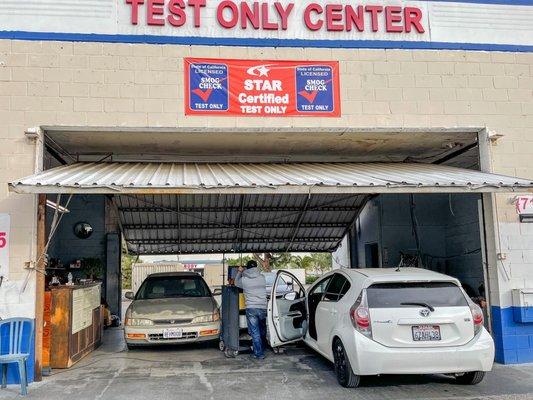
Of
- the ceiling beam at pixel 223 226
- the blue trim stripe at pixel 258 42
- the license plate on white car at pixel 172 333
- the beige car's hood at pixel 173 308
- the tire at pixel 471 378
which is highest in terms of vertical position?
the blue trim stripe at pixel 258 42

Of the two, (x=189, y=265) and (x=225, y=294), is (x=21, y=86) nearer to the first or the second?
(x=225, y=294)

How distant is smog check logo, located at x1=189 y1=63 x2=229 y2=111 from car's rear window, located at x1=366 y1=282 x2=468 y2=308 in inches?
148

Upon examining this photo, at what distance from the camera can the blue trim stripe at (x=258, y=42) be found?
24.7 ft

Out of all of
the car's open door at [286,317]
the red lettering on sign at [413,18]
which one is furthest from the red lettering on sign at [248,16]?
the car's open door at [286,317]

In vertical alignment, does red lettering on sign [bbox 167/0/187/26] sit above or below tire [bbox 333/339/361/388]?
above

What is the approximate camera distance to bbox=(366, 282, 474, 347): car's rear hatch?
5645 mm

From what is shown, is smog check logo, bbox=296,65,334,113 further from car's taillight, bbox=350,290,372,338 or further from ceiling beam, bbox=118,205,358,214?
ceiling beam, bbox=118,205,358,214

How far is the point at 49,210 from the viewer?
1139 centimetres

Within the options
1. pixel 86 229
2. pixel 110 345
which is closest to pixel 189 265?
pixel 86 229

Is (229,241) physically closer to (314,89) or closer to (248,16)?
(314,89)

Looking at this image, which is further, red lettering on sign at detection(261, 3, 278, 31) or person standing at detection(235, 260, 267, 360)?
red lettering on sign at detection(261, 3, 278, 31)

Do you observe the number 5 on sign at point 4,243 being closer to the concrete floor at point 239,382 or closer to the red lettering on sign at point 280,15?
the concrete floor at point 239,382

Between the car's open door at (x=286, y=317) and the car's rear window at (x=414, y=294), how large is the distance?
87.0 inches

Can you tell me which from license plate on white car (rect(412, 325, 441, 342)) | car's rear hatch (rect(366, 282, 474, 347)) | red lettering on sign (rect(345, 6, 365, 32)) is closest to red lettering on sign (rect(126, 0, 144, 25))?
red lettering on sign (rect(345, 6, 365, 32))
